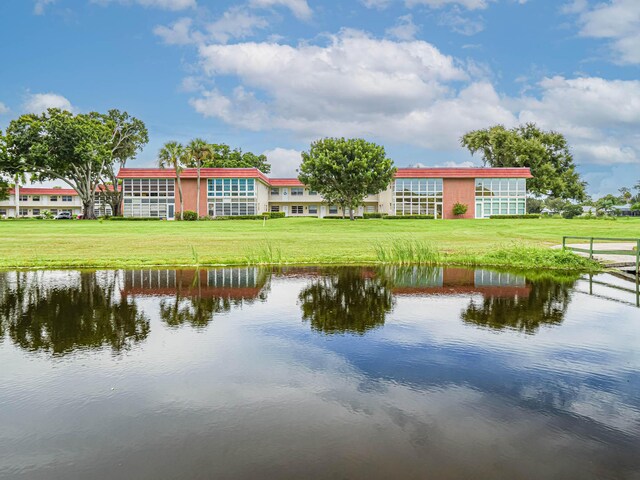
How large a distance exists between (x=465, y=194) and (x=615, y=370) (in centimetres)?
6880

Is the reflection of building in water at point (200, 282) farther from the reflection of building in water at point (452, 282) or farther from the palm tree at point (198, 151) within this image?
the palm tree at point (198, 151)

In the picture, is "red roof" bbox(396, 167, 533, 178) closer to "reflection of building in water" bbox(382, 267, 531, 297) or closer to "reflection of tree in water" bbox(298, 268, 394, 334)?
"reflection of building in water" bbox(382, 267, 531, 297)

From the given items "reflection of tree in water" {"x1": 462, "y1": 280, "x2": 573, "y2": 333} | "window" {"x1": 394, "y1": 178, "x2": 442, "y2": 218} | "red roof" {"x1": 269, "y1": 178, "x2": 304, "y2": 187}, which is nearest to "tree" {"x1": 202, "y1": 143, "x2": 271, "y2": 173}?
"red roof" {"x1": 269, "y1": 178, "x2": 304, "y2": 187}

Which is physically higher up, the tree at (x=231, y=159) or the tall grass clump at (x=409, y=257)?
the tree at (x=231, y=159)

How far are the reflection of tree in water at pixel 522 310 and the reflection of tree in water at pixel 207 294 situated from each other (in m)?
5.32

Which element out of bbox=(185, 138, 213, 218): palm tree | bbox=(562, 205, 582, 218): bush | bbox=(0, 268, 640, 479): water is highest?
bbox=(185, 138, 213, 218): palm tree

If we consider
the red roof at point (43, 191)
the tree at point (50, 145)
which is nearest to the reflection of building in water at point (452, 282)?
the tree at point (50, 145)

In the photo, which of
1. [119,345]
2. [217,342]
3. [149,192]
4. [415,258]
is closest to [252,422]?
[217,342]

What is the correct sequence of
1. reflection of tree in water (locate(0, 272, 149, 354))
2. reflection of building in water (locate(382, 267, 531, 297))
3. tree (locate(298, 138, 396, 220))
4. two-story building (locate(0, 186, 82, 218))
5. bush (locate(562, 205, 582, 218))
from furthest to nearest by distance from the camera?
two-story building (locate(0, 186, 82, 218)) < bush (locate(562, 205, 582, 218)) < tree (locate(298, 138, 396, 220)) < reflection of building in water (locate(382, 267, 531, 297)) < reflection of tree in water (locate(0, 272, 149, 354))

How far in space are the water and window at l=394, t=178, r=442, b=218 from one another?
62081 millimetres

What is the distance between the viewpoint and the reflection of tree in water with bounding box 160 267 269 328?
1090 cm

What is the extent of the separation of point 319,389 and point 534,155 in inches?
3107

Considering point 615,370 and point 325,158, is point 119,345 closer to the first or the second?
point 615,370

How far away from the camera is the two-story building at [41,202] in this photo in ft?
332
